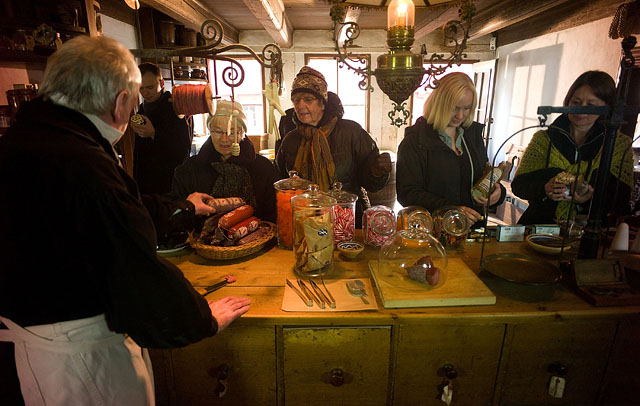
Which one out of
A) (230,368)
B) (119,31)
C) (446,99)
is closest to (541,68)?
(446,99)

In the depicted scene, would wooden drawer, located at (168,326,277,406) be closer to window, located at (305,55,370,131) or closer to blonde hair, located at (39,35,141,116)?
blonde hair, located at (39,35,141,116)

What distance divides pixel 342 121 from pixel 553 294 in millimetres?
1688

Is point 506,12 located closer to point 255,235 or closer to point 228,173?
point 228,173

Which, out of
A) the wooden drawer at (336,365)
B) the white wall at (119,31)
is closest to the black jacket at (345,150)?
the wooden drawer at (336,365)

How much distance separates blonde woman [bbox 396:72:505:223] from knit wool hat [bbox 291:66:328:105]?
64 centimetres

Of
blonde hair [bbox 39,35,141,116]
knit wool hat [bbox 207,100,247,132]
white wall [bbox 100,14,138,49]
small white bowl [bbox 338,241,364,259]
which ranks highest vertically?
white wall [bbox 100,14,138,49]

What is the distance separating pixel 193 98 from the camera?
1954 millimetres

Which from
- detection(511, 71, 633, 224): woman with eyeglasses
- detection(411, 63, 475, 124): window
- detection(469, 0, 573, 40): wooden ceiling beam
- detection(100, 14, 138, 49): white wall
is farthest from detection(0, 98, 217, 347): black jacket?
detection(411, 63, 475, 124): window

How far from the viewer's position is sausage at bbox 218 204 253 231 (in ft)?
5.50

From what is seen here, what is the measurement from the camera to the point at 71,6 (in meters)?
2.36

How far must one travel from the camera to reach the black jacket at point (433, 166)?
2.17m

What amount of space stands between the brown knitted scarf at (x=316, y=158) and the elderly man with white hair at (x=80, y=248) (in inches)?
55.2

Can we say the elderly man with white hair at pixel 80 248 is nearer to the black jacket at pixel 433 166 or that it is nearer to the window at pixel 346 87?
the black jacket at pixel 433 166

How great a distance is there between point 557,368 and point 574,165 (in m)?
1.37
